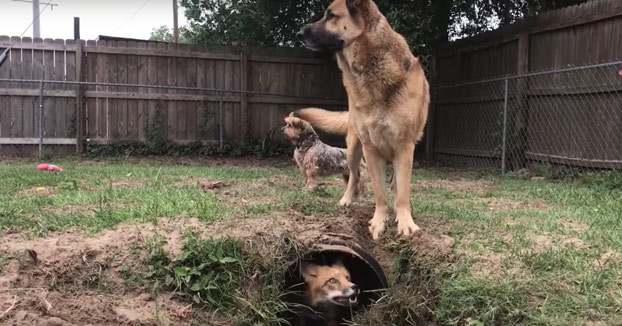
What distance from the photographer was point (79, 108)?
11.1 metres

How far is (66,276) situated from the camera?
9.24 feet

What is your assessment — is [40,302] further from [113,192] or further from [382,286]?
[113,192]

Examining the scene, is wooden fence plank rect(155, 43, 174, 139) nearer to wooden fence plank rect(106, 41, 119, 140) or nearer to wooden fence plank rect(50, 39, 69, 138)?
wooden fence plank rect(106, 41, 119, 140)

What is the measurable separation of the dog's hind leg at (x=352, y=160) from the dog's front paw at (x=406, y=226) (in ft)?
3.13

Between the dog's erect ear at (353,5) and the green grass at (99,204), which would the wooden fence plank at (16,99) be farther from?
the dog's erect ear at (353,5)

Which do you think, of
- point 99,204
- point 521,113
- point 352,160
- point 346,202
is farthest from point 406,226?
point 521,113

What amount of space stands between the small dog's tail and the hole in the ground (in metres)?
2.02

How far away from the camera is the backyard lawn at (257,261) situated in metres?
2.65

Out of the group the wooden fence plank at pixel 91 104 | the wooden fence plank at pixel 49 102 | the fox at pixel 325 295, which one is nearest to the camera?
the fox at pixel 325 295

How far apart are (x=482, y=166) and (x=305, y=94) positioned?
4.73 m

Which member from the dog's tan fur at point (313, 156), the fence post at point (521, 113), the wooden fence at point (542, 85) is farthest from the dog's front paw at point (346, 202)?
the fence post at point (521, 113)

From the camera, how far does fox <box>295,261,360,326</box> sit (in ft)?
11.7

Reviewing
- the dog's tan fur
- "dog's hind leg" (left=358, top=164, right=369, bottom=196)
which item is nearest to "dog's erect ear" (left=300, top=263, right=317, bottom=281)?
"dog's hind leg" (left=358, top=164, right=369, bottom=196)

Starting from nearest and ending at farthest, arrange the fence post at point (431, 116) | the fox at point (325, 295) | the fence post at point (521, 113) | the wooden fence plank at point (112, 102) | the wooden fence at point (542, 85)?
the fox at point (325, 295) < the wooden fence at point (542, 85) < the fence post at point (521, 113) < the wooden fence plank at point (112, 102) < the fence post at point (431, 116)
